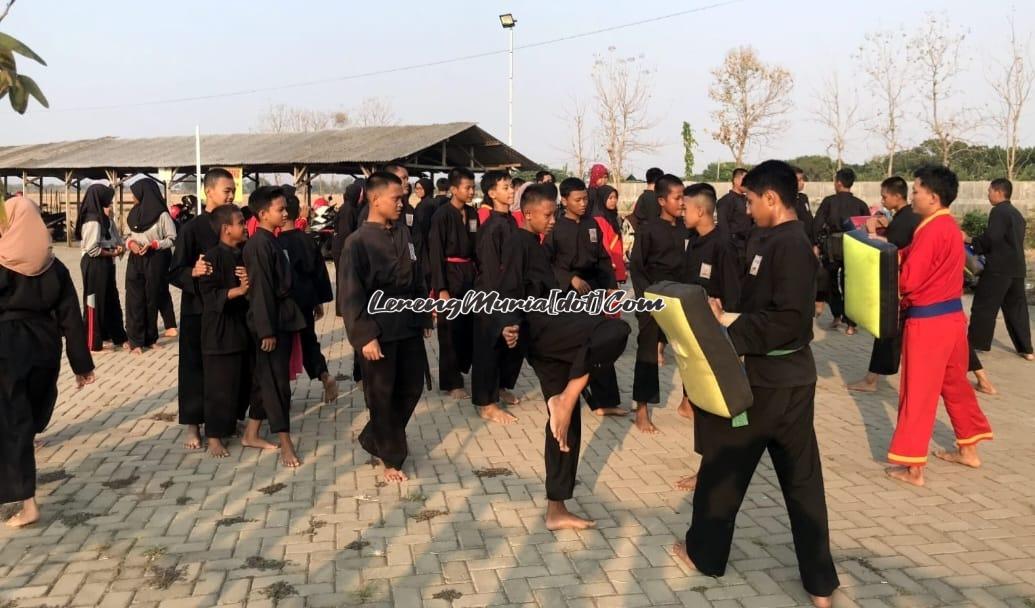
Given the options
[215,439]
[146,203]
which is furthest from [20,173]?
[215,439]

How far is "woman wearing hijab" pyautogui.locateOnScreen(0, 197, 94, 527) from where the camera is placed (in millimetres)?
4566

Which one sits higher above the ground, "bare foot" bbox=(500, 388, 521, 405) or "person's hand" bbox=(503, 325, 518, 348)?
"person's hand" bbox=(503, 325, 518, 348)

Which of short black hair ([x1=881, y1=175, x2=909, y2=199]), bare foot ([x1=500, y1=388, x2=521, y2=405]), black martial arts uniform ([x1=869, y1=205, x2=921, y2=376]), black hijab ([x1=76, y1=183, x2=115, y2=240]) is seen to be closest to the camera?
black martial arts uniform ([x1=869, y1=205, x2=921, y2=376])

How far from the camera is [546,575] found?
4008 millimetres

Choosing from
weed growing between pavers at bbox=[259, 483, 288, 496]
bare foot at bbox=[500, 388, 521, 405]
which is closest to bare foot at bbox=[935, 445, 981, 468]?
bare foot at bbox=[500, 388, 521, 405]

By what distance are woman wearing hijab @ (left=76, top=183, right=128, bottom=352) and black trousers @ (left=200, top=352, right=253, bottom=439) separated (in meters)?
3.86

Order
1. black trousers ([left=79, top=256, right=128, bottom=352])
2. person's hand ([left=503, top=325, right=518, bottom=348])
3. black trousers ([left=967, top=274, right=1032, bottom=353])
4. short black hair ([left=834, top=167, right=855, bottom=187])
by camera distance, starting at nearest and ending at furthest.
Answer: person's hand ([left=503, top=325, right=518, bottom=348])
black trousers ([left=967, top=274, right=1032, bottom=353])
black trousers ([left=79, top=256, right=128, bottom=352])
short black hair ([left=834, top=167, right=855, bottom=187])

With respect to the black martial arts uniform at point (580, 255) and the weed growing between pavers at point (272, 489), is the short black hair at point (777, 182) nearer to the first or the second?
the black martial arts uniform at point (580, 255)

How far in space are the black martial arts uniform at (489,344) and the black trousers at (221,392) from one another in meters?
1.85

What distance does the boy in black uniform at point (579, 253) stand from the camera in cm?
673

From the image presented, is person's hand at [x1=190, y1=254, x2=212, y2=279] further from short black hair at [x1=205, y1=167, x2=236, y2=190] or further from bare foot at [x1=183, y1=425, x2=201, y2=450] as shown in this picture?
bare foot at [x1=183, y1=425, x2=201, y2=450]

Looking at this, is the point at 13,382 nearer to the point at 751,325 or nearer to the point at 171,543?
the point at 171,543

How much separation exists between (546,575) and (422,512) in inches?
42.0

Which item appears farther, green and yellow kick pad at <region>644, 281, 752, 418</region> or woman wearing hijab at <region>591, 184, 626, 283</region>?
woman wearing hijab at <region>591, 184, 626, 283</region>
